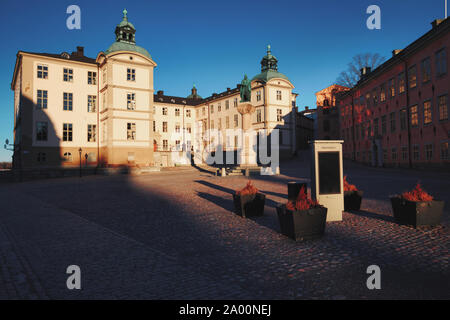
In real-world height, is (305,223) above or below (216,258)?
above

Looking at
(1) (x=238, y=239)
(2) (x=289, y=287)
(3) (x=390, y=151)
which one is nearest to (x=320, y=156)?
(1) (x=238, y=239)

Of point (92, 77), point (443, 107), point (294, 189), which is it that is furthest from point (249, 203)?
point (92, 77)

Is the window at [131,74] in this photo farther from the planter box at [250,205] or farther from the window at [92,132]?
the planter box at [250,205]

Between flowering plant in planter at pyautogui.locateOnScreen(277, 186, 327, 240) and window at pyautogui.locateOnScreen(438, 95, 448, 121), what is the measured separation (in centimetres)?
2302

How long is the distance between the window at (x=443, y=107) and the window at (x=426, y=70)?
2.69 m

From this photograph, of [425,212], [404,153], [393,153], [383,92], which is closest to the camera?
[425,212]

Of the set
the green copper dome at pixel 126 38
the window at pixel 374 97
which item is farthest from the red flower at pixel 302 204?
the green copper dome at pixel 126 38

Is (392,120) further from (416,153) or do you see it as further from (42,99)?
(42,99)

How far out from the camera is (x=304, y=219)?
20.0 ft

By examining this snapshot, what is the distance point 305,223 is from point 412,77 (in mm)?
28643

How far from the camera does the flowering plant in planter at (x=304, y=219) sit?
609cm

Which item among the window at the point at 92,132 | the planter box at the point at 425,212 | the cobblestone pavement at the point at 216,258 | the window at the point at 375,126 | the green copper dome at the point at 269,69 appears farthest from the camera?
the green copper dome at the point at 269,69
